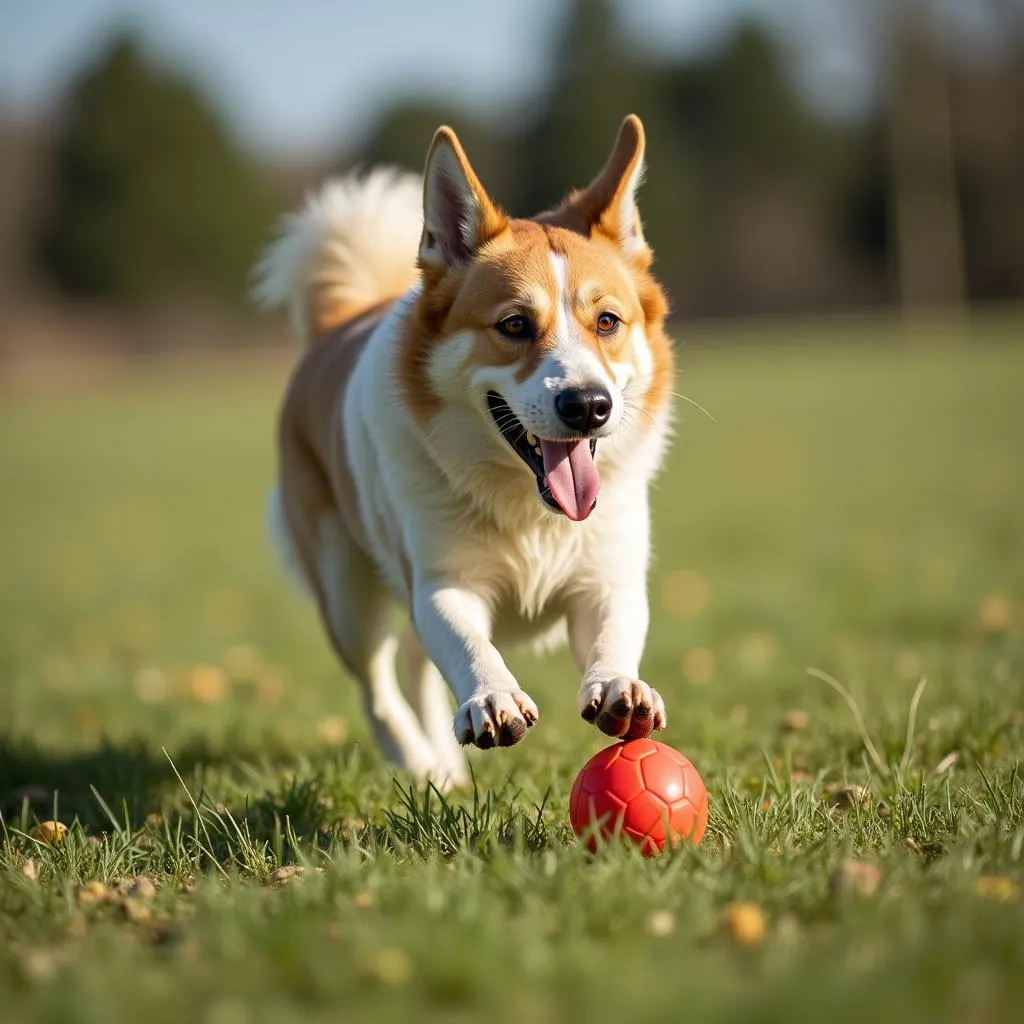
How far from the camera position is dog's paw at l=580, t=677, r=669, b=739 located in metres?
3.16

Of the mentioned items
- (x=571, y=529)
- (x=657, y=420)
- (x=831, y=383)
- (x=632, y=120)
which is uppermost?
(x=632, y=120)

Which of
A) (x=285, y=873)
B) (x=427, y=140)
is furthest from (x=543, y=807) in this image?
Answer: (x=427, y=140)

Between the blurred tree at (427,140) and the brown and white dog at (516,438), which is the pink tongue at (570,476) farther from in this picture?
the blurred tree at (427,140)

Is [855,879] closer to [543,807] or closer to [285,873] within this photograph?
[543,807]

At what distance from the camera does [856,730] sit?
14.3 feet

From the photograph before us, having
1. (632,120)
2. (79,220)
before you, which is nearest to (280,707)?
(632,120)

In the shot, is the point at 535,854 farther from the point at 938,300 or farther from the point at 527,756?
the point at 938,300

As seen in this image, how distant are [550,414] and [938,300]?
41.4 meters

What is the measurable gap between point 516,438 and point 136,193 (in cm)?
4462

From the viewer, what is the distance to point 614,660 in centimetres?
344

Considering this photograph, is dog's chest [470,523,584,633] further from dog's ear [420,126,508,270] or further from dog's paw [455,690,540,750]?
dog's ear [420,126,508,270]

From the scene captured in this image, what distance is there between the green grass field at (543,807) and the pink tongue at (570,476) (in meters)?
0.88

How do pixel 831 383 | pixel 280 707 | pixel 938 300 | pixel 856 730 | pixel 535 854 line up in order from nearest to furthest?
1. pixel 535 854
2. pixel 856 730
3. pixel 280 707
4. pixel 831 383
5. pixel 938 300

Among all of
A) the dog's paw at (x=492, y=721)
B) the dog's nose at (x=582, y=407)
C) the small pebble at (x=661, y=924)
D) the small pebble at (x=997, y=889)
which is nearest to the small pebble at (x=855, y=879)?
the small pebble at (x=997, y=889)
